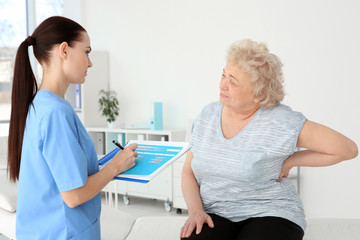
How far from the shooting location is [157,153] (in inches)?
53.1

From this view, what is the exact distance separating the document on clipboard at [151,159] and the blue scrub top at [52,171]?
0.13 m

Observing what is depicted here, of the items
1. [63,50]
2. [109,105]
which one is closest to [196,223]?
[63,50]

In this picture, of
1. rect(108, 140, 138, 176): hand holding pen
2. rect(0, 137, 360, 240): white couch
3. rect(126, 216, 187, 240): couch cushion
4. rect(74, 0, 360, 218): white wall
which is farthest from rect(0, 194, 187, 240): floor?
rect(108, 140, 138, 176): hand holding pen

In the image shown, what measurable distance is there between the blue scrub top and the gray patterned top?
508 mm

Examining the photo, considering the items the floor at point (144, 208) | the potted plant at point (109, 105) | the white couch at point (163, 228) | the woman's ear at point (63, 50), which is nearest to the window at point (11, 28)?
the potted plant at point (109, 105)

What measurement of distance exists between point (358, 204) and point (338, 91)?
0.90 meters

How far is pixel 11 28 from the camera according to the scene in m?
5.07

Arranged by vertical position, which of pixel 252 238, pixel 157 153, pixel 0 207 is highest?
pixel 157 153

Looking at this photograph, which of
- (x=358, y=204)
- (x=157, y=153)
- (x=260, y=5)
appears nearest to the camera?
(x=157, y=153)

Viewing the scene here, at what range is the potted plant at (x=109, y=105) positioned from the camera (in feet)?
14.5

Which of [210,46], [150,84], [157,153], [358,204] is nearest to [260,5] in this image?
[210,46]

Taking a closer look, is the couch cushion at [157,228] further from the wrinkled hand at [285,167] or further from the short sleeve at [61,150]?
the short sleeve at [61,150]

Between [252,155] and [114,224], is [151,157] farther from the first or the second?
[114,224]

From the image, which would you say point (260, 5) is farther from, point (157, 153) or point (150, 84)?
point (157, 153)
